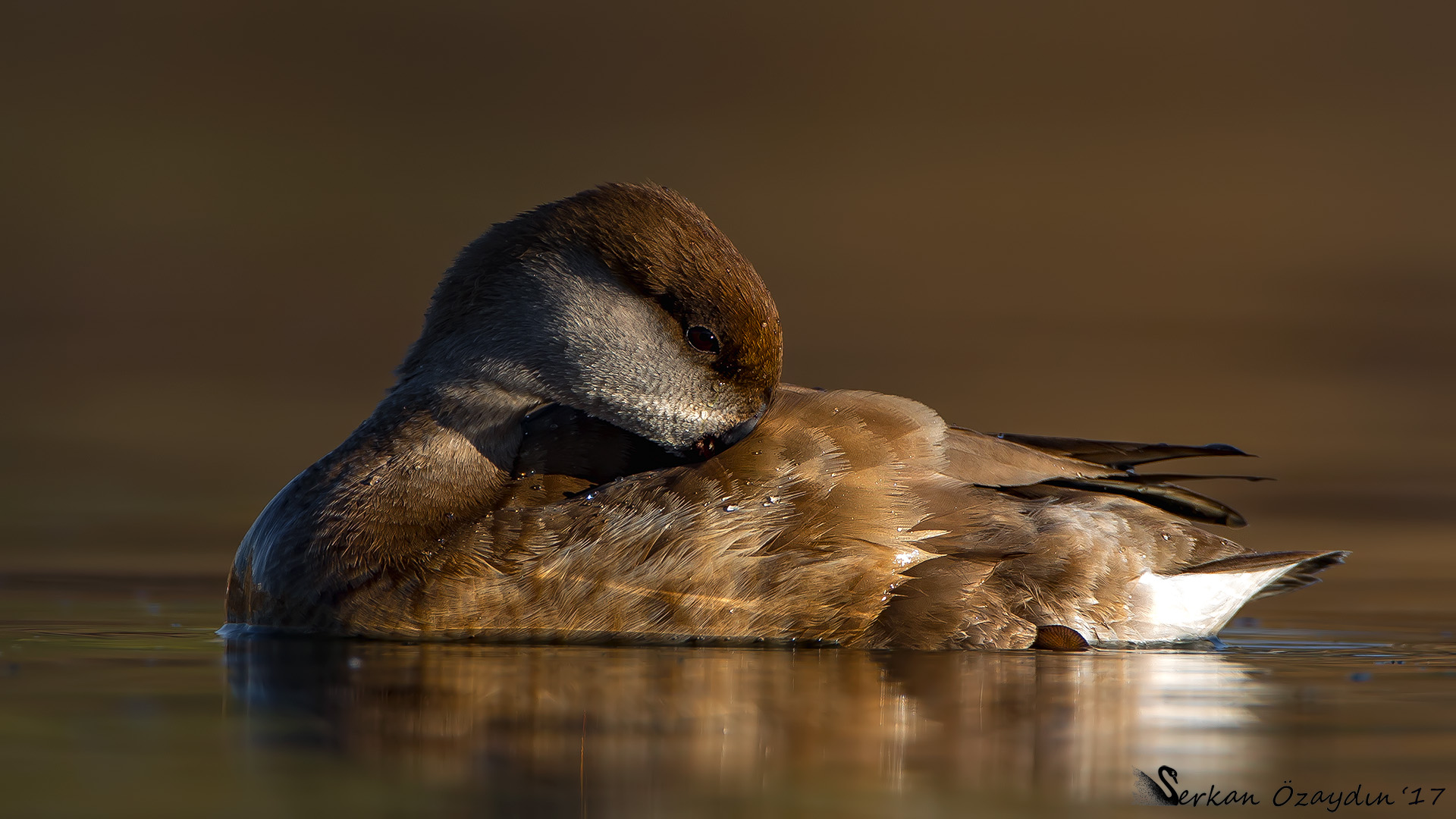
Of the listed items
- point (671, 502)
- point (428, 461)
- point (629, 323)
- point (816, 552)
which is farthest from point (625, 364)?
point (816, 552)

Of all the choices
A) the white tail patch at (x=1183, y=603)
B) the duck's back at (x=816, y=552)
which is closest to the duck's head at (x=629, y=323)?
the duck's back at (x=816, y=552)

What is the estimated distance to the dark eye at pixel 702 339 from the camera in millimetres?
5500

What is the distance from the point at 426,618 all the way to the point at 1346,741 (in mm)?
2901

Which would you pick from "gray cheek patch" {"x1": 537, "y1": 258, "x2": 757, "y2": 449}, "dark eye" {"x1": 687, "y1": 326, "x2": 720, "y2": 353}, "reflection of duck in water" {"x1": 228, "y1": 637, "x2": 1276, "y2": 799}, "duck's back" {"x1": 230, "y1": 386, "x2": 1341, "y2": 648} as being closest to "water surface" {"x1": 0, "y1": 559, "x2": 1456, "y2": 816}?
"reflection of duck in water" {"x1": 228, "y1": 637, "x2": 1276, "y2": 799}

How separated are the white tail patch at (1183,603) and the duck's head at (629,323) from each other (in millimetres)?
1553

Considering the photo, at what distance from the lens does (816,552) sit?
5285 millimetres

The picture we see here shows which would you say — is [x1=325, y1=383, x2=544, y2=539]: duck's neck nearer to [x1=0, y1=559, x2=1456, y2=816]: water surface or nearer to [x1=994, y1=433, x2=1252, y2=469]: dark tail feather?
[x1=0, y1=559, x2=1456, y2=816]: water surface

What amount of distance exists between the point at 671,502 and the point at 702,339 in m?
0.63

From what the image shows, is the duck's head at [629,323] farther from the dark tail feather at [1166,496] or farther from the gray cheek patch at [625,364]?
the dark tail feather at [1166,496]

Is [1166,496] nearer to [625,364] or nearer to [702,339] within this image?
[702,339]

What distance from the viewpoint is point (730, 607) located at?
17.2ft

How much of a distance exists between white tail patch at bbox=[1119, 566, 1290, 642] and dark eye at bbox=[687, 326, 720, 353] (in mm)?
1756

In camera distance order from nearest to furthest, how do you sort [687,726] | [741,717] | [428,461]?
[687,726]
[741,717]
[428,461]

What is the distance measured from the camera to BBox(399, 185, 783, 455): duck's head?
5.48 m
